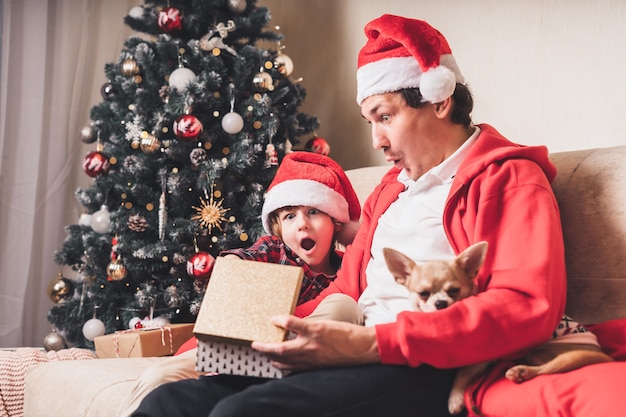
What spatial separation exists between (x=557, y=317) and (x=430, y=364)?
0.79ft

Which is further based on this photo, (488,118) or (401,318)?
(488,118)

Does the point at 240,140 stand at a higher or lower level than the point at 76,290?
higher

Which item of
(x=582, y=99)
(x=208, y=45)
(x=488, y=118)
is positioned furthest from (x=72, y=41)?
(x=582, y=99)

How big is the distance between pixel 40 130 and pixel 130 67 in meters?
0.99

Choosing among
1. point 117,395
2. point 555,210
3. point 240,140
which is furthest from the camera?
point 240,140

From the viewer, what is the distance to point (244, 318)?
1.19 m

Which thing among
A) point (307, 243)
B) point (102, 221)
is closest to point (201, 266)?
point (102, 221)

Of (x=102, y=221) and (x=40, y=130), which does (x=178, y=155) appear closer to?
(x=102, y=221)

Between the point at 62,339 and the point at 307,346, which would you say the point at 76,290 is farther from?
the point at 307,346

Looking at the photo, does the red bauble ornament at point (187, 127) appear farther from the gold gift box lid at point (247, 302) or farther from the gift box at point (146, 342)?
the gold gift box lid at point (247, 302)

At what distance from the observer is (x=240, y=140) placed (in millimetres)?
2809

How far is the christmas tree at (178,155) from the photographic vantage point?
277cm

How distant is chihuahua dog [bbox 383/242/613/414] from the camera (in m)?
1.15

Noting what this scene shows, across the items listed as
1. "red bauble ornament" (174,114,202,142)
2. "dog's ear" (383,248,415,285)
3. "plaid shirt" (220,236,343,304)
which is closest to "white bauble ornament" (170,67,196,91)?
"red bauble ornament" (174,114,202,142)
